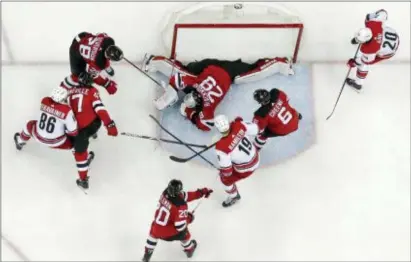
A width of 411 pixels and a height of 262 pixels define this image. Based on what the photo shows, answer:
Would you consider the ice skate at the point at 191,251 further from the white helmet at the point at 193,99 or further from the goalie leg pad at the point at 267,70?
the goalie leg pad at the point at 267,70

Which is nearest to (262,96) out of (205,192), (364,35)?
(205,192)

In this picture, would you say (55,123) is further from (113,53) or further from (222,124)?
(222,124)

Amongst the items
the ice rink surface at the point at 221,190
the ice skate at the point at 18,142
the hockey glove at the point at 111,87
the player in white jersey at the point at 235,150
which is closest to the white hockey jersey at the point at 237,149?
the player in white jersey at the point at 235,150

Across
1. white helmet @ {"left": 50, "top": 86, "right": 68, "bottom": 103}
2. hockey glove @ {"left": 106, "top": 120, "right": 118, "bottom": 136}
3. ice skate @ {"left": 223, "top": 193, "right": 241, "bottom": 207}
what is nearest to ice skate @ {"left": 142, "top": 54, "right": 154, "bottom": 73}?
hockey glove @ {"left": 106, "top": 120, "right": 118, "bottom": 136}

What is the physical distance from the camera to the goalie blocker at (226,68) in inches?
214

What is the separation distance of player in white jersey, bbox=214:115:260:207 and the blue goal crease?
1.08 feet

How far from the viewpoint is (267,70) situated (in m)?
5.52

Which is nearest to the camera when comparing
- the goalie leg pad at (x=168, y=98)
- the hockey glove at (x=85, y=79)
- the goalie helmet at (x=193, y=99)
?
the hockey glove at (x=85, y=79)

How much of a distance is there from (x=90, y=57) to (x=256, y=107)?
942 mm

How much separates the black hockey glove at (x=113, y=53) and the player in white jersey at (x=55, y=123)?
28 cm

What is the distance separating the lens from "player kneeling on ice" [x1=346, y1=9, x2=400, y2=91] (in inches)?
204

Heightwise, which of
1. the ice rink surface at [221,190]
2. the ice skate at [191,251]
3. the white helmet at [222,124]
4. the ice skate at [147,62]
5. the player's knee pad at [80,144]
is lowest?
the ice skate at [191,251]

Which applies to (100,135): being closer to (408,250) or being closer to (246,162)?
(246,162)

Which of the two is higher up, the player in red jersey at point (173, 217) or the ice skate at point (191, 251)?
the player in red jersey at point (173, 217)
